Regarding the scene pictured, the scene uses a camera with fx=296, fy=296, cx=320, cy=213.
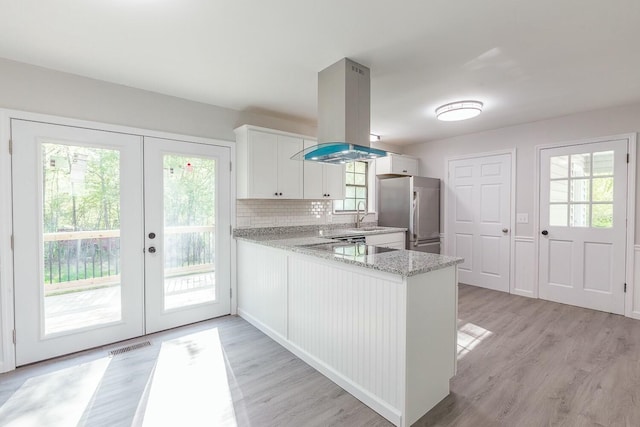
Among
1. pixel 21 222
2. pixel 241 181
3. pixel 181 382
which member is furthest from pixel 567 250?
pixel 21 222

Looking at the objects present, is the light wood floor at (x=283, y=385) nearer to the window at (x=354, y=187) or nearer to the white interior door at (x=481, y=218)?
the white interior door at (x=481, y=218)

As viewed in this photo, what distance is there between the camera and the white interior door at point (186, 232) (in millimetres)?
3010

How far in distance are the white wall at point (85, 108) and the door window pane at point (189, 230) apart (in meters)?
0.40

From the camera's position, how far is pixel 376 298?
5.94 ft

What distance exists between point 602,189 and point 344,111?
3.50 m

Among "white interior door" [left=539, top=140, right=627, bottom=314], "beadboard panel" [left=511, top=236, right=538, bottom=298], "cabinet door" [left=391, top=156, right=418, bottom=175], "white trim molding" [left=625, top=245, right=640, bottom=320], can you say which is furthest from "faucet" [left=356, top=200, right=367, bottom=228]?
"white trim molding" [left=625, top=245, right=640, bottom=320]

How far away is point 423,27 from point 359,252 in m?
1.59

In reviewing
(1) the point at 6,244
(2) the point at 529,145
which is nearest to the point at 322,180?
(2) the point at 529,145

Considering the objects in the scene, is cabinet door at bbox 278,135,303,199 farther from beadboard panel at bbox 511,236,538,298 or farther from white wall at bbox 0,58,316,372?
beadboard panel at bbox 511,236,538,298

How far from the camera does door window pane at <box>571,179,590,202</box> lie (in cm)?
370

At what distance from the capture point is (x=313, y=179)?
3.91 meters

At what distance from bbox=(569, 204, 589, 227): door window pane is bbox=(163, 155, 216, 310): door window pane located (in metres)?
4.46

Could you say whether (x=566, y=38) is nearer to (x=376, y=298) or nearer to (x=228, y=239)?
(x=376, y=298)

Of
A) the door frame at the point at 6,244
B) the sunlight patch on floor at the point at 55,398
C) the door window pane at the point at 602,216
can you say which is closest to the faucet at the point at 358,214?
the door window pane at the point at 602,216
